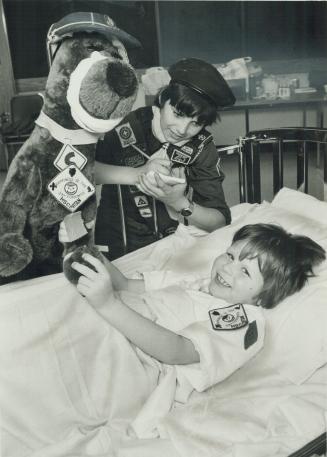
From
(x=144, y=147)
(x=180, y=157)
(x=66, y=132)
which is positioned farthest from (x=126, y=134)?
(x=66, y=132)

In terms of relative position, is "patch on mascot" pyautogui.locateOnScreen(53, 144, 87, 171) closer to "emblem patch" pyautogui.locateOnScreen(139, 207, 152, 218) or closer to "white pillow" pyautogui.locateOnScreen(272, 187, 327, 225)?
"emblem patch" pyautogui.locateOnScreen(139, 207, 152, 218)

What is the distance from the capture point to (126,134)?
155cm

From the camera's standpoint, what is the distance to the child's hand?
88 centimetres

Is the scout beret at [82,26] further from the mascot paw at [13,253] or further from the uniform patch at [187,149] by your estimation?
the uniform patch at [187,149]

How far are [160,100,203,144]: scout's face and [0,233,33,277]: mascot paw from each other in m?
0.57

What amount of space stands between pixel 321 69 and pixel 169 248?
12.9 ft

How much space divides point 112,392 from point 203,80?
826mm

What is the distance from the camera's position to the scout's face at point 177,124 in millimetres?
1321

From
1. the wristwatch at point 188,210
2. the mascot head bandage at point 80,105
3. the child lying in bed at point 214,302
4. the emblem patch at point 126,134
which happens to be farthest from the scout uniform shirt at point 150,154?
the mascot head bandage at point 80,105

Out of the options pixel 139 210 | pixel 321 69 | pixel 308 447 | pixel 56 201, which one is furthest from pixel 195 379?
pixel 321 69

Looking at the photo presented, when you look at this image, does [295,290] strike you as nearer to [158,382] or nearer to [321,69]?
[158,382]

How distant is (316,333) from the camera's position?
1114 mm

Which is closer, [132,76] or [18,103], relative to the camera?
[132,76]

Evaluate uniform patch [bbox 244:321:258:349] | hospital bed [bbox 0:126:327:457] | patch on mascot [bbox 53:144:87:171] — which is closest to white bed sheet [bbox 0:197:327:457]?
hospital bed [bbox 0:126:327:457]
